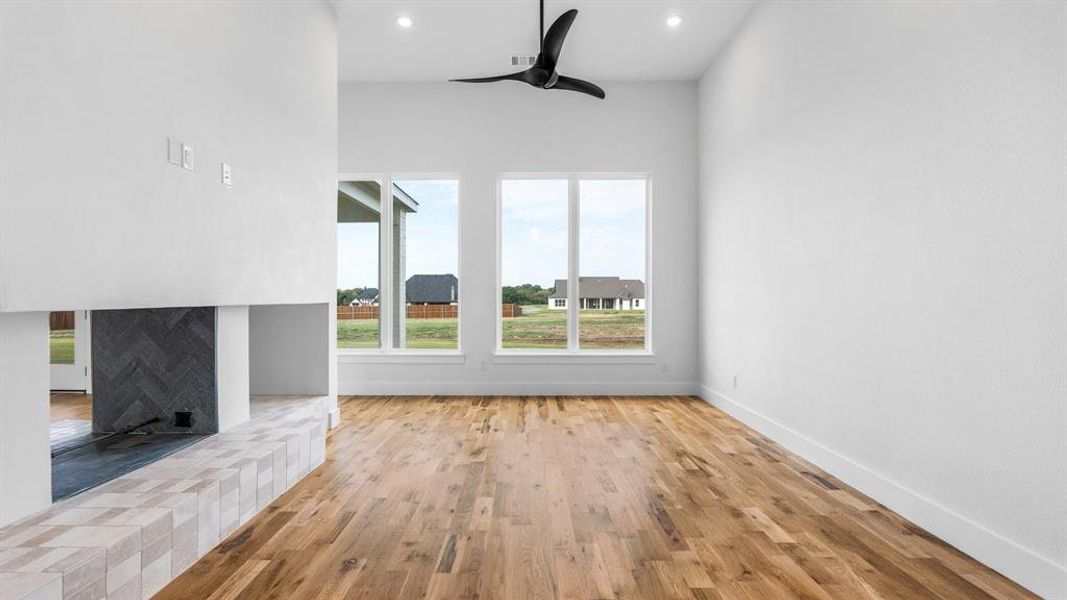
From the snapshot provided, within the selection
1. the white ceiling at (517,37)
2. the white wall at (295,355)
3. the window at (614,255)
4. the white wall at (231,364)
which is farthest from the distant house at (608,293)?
the white wall at (231,364)

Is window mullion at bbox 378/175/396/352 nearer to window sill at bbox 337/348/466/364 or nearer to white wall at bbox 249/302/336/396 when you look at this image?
window sill at bbox 337/348/466/364

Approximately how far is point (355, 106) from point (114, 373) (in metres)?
3.89

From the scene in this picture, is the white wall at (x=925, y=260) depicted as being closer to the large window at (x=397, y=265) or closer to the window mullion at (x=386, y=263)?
the large window at (x=397, y=265)

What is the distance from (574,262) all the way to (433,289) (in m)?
1.57

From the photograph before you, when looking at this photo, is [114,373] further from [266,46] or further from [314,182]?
[266,46]

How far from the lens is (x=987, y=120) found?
215 cm

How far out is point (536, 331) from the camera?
6035mm

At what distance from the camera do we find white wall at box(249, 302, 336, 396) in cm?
409

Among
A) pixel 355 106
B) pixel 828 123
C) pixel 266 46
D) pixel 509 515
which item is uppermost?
pixel 355 106

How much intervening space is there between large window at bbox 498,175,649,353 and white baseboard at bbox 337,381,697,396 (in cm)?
42

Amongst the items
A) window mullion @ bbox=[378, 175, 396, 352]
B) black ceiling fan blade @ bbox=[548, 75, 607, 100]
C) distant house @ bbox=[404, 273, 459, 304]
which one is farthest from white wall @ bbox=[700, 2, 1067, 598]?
window mullion @ bbox=[378, 175, 396, 352]

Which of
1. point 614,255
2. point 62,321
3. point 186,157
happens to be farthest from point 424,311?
point 186,157

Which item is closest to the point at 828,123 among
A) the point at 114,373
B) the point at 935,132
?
the point at 935,132

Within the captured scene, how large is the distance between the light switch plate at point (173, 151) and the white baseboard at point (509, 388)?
374 centimetres
